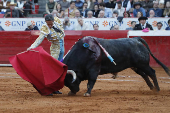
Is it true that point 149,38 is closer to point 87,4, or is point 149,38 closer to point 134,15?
point 134,15

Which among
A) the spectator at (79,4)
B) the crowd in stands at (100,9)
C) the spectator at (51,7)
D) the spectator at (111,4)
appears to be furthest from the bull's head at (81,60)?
the spectator at (79,4)

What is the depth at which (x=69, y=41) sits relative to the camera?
11266 mm

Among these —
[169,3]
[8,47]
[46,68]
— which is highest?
[169,3]

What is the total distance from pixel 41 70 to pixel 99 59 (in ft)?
3.65

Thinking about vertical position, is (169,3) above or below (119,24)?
above

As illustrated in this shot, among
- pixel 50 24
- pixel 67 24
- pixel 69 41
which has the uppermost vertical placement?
pixel 50 24

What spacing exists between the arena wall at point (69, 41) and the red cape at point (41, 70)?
5.28 m

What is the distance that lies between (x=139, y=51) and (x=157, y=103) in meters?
1.50

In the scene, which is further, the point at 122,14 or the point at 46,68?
the point at 122,14

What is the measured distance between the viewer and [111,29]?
11375mm

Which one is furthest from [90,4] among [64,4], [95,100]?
[95,100]

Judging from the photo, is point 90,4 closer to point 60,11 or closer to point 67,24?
point 60,11

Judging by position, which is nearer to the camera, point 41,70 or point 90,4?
point 41,70

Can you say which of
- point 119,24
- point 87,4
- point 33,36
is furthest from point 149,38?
point 33,36
